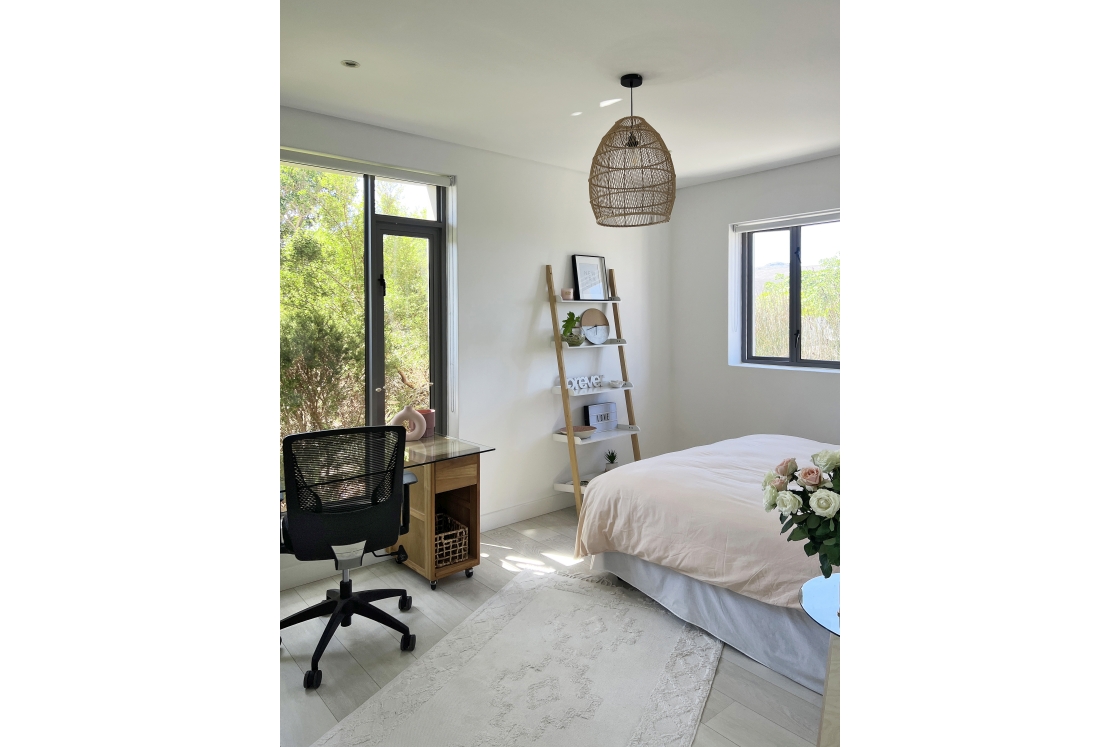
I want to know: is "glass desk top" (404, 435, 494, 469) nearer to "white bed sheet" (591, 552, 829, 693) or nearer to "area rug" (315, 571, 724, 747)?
"area rug" (315, 571, 724, 747)

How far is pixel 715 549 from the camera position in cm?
245

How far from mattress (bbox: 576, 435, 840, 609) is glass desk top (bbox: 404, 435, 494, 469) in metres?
0.70

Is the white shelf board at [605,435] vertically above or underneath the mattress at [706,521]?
above

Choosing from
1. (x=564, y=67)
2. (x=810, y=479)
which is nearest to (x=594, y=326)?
(x=564, y=67)

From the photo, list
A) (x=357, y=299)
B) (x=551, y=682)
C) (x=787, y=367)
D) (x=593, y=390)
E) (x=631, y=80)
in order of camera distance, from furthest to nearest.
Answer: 1. (x=787, y=367)
2. (x=593, y=390)
3. (x=357, y=299)
4. (x=631, y=80)
5. (x=551, y=682)

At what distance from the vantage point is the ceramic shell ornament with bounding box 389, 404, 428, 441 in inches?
134

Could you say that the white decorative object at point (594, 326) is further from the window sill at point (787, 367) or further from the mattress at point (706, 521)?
the mattress at point (706, 521)

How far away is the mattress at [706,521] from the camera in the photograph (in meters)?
2.26

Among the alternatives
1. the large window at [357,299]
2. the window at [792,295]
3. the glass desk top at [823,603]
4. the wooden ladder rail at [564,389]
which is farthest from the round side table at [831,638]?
the window at [792,295]

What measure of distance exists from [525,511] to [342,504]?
1.88m

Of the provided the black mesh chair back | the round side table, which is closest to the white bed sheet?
the round side table

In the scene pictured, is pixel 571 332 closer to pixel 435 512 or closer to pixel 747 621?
→ pixel 435 512

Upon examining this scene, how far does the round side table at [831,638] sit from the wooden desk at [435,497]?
Result: 1.81 m

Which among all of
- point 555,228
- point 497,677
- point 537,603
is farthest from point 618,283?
point 497,677
